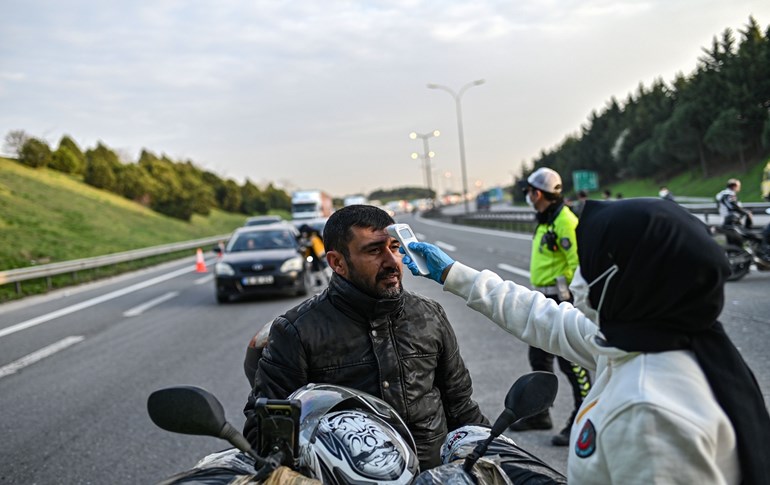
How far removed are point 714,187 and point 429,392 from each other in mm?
57022

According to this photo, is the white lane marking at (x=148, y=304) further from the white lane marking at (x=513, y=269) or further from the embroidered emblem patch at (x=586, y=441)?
the embroidered emblem patch at (x=586, y=441)

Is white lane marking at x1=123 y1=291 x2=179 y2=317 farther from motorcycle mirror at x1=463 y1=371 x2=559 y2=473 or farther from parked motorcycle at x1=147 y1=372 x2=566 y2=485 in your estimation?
motorcycle mirror at x1=463 y1=371 x2=559 y2=473

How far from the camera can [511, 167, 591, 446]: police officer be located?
5645 millimetres

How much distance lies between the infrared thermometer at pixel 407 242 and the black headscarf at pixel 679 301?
3.19 ft

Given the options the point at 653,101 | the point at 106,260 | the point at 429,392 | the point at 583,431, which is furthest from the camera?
the point at 653,101

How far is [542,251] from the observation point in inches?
235

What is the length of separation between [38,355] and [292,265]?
5.94m

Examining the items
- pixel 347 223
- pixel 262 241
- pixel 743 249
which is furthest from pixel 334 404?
pixel 262 241

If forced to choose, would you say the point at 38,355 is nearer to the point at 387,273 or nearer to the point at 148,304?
the point at 148,304

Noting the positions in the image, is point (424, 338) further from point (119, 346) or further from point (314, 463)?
point (119, 346)

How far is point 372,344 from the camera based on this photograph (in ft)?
9.59

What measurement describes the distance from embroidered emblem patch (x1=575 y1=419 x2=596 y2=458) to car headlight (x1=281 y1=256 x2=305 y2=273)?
13075 millimetres

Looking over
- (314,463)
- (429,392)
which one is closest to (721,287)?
(314,463)

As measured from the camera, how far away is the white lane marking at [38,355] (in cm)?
873
